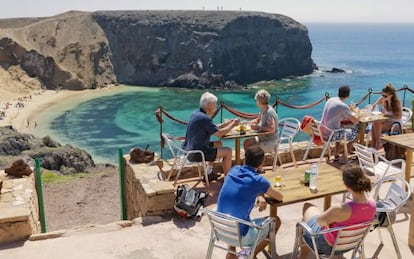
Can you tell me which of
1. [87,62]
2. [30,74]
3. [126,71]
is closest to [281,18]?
[126,71]

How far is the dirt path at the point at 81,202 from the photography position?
11.7 meters

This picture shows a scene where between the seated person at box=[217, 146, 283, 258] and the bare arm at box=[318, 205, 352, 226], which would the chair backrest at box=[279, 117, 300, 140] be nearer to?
the seated person at box=[217, 146, 283, 258]

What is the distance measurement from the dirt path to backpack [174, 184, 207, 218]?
5864 mm

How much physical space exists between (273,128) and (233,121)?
26.4 inches

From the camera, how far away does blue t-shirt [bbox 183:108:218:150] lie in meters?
6.35

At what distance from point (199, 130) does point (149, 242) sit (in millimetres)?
1803

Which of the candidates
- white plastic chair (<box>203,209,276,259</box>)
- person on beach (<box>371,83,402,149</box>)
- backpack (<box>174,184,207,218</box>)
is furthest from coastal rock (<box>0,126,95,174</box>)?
white plastic chair (<box>203,209,276,259</box>)

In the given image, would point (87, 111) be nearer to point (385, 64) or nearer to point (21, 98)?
point (21, 98)

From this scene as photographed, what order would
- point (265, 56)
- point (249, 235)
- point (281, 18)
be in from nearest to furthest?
point (249, 235), point (265, 56), point (281, 18)

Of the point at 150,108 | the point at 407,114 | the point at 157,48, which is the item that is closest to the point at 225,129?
the point at 407,114

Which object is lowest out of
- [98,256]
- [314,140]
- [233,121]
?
[98,256]

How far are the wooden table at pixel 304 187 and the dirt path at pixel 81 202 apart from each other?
755 cm

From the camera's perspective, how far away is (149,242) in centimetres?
541

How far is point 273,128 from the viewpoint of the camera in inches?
277
